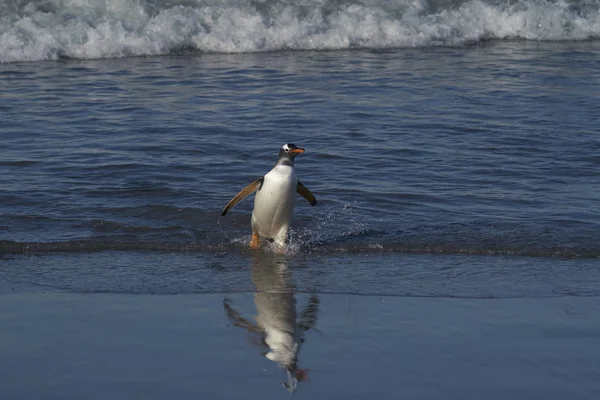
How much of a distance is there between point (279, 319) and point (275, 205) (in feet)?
7.23

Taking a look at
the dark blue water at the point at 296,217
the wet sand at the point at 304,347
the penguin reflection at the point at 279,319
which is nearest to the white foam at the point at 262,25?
the dark blue water at the point at 296,217

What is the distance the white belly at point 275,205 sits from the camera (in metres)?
7.96

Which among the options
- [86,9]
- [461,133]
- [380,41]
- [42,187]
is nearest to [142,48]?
[86,9]

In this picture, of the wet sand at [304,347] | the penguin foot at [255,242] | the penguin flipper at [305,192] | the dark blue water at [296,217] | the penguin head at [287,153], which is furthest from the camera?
the penguin flipper at [305,192]

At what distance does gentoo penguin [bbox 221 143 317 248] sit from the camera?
26.1 feet

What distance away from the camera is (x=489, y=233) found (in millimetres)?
7965

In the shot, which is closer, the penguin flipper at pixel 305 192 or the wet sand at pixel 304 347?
the wet sand at pixel 304 347

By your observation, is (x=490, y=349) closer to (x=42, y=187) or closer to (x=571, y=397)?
(x=571, y=397)

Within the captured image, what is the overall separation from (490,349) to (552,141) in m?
6.27

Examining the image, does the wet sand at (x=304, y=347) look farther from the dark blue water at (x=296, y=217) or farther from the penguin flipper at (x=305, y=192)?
the penguin flipper at (x=305, y=192)

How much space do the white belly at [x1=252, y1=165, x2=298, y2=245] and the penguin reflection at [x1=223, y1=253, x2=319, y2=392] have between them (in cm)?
78

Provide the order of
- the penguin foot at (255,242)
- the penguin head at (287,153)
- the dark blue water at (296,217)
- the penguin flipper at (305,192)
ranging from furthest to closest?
the penguin flipper at (305,192) → the penguin head at (287,153) → the penguin foot at (255,242) → the dark blue water at (296,217)

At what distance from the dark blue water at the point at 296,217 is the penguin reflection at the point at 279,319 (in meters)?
0.02

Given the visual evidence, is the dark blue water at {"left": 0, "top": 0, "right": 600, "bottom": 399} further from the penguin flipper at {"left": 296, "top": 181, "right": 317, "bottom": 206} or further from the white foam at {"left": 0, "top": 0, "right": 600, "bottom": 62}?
the penguin flipper at {"left": 296, "top": 181, "right": 317, "bottom": 206}
